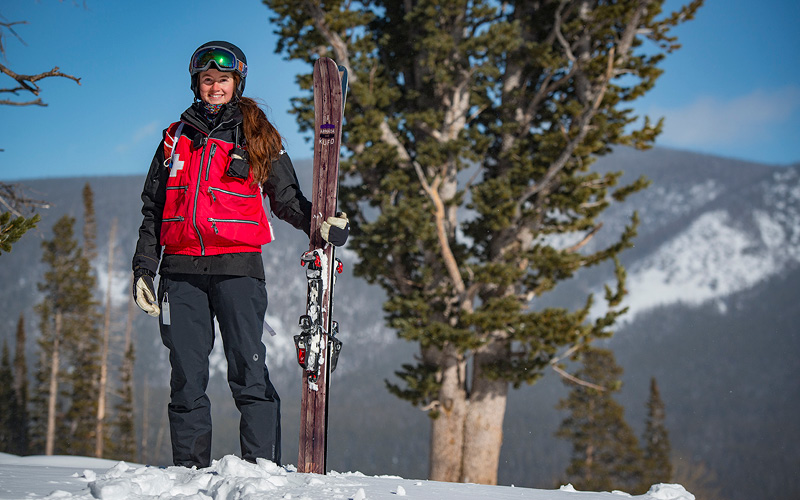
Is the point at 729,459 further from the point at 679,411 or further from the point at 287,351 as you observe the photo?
the point at 287,351

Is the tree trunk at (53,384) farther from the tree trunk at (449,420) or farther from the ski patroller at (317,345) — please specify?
the ski patroller at (317,345)

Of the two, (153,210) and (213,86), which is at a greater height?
(213,86)

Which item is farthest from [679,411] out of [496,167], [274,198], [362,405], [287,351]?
[274,198]

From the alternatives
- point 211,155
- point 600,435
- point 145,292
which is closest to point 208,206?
point 211,155

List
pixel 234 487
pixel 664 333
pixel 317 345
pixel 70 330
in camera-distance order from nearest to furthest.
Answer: pixel 234 487 < pixel 317 345 < pixel 70 330 < pixel 664 333

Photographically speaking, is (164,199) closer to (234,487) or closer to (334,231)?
(334,231)

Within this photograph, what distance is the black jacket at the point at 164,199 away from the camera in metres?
3.24

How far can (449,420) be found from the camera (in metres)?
11.2

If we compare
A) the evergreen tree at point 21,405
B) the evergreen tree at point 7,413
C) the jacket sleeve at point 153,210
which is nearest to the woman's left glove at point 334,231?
the jacket sleeve at point 153,210

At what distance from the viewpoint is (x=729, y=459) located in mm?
91500

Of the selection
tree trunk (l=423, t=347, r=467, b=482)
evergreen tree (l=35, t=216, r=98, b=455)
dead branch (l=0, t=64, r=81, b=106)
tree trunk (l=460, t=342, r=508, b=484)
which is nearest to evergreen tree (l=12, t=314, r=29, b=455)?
evergreen tree (l=35, t=216, r=98, b=455)

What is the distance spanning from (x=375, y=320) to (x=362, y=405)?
26180 millimetres

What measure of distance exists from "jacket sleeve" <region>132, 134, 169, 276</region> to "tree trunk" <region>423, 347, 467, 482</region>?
8.07 metres

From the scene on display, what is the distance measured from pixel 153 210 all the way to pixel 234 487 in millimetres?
1770
